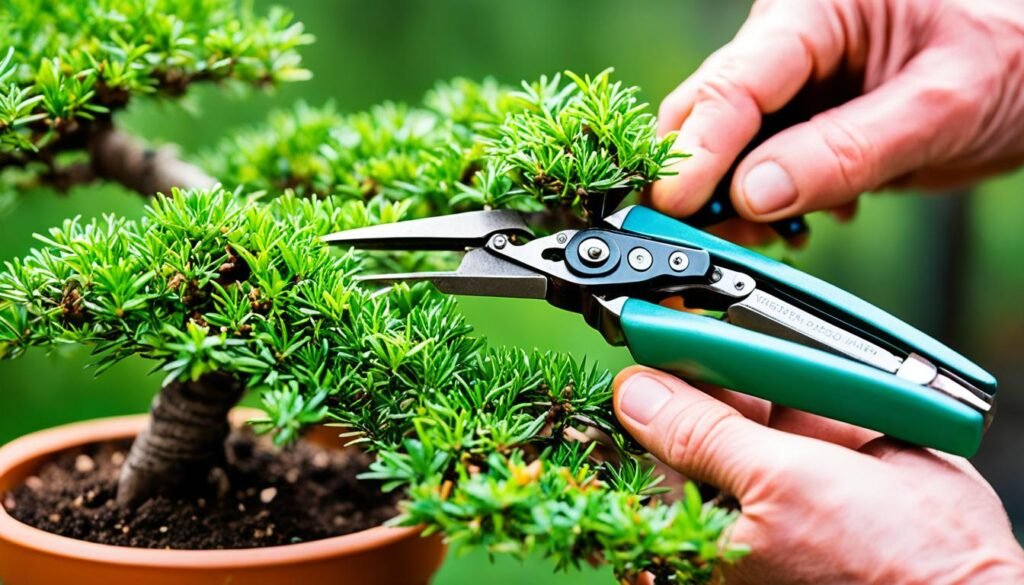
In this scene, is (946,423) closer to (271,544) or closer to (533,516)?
(533,516)

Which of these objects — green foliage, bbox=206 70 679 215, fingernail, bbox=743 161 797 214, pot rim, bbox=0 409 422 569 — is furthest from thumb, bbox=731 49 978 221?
pot rim, bbox=0 409 422 569

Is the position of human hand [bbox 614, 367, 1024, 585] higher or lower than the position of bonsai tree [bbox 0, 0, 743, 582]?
lower

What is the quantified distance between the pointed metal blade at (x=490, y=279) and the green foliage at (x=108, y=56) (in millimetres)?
300

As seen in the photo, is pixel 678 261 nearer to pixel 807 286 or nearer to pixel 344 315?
pixel 807 286

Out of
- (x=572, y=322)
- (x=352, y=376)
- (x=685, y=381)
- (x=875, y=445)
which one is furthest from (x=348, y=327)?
(x=572, y=322)

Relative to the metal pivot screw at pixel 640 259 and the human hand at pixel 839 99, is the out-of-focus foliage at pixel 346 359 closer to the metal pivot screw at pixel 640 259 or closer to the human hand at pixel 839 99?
the metal pivot screw at pixel 640 259

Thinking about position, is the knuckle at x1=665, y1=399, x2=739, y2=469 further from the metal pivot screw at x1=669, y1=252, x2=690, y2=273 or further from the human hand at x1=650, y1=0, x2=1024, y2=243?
the human hand at x1=650, y1=0, x2=1024, y2=243

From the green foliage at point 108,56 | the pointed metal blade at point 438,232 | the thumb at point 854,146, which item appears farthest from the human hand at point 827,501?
the green foliage at point 108,56

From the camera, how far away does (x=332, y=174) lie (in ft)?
3.07

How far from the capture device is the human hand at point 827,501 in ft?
1.98

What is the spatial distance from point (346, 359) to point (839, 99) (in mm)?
689

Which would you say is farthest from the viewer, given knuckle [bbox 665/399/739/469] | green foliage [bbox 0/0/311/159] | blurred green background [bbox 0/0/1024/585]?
blurred green background [bbox 0/0/1024/585]

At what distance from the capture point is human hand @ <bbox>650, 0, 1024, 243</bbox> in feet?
2.77

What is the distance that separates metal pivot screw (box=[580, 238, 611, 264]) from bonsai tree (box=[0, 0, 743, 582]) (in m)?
0.04
